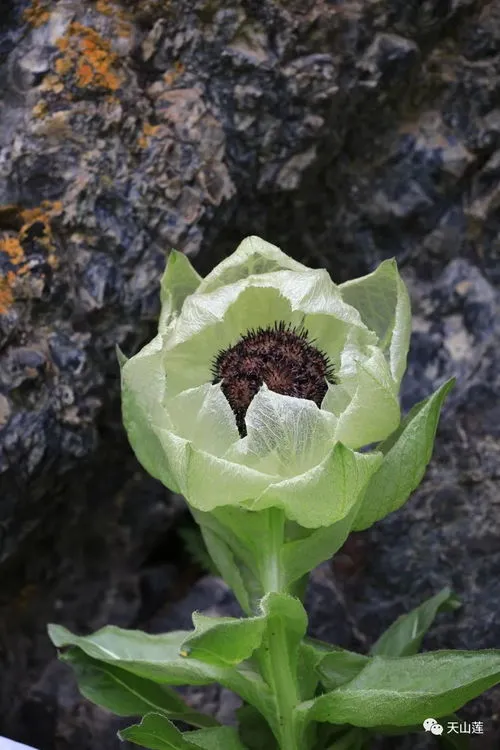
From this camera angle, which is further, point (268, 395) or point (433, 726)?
point (433, 726)

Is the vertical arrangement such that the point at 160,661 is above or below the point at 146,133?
below

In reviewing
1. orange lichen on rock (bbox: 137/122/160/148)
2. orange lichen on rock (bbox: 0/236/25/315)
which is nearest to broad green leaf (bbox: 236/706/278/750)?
orange lichen on rock (bbox: 0/236/25/315)

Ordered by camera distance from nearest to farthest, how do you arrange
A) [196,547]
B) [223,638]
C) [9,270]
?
1. [223,638]
2. [9,270]
3. [196,547]

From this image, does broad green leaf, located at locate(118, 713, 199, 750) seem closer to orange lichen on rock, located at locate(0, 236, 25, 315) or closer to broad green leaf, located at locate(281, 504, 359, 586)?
broad green leaf, located at locate(281, 504, 359, 586)

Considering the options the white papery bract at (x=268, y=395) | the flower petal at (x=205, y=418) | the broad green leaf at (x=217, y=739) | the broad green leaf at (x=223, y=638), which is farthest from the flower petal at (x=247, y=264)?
the broad green leaf at (x=217, y=739)

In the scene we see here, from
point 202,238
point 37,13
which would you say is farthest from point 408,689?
point 37,13

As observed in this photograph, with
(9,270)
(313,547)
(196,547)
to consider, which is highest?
(9,270)

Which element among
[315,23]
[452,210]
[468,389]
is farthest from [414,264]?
Result: [315,23]

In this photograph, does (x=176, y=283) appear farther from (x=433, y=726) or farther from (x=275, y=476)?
(x=433, y=726)
